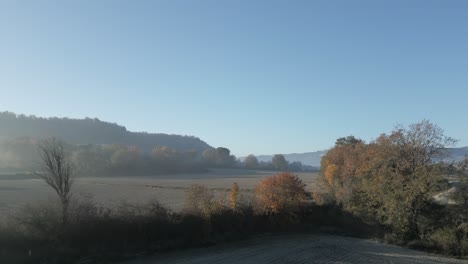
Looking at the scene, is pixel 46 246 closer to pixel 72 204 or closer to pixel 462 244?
pixel 72 204

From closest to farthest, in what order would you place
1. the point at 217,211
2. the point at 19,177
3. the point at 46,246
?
the point at 46,246
the point at 217,211
the point at 19,177

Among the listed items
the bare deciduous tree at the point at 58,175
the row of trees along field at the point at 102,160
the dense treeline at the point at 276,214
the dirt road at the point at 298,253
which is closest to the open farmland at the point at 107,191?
the bare deciduous tree at the point at 58,175

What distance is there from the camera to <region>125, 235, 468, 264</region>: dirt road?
28234mm

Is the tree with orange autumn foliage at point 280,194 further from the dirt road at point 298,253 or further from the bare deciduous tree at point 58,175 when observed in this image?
the bare deciduous tree at point 58,175

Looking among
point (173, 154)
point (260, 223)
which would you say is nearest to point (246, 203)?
point (260, 223)

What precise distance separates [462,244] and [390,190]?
746 cm

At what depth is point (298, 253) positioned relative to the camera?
3139 centimetres

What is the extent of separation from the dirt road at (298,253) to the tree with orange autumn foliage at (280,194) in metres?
3.89

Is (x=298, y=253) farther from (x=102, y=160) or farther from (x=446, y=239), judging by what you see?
(x=102, y=160)

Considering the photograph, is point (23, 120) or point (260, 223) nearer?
point (260, 223)

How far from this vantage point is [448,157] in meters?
37.8

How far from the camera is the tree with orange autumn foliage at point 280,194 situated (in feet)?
138

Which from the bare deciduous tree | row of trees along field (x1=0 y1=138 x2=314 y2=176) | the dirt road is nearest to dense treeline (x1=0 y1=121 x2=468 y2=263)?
the bare deciduous tree

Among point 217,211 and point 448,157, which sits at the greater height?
point 448,157
